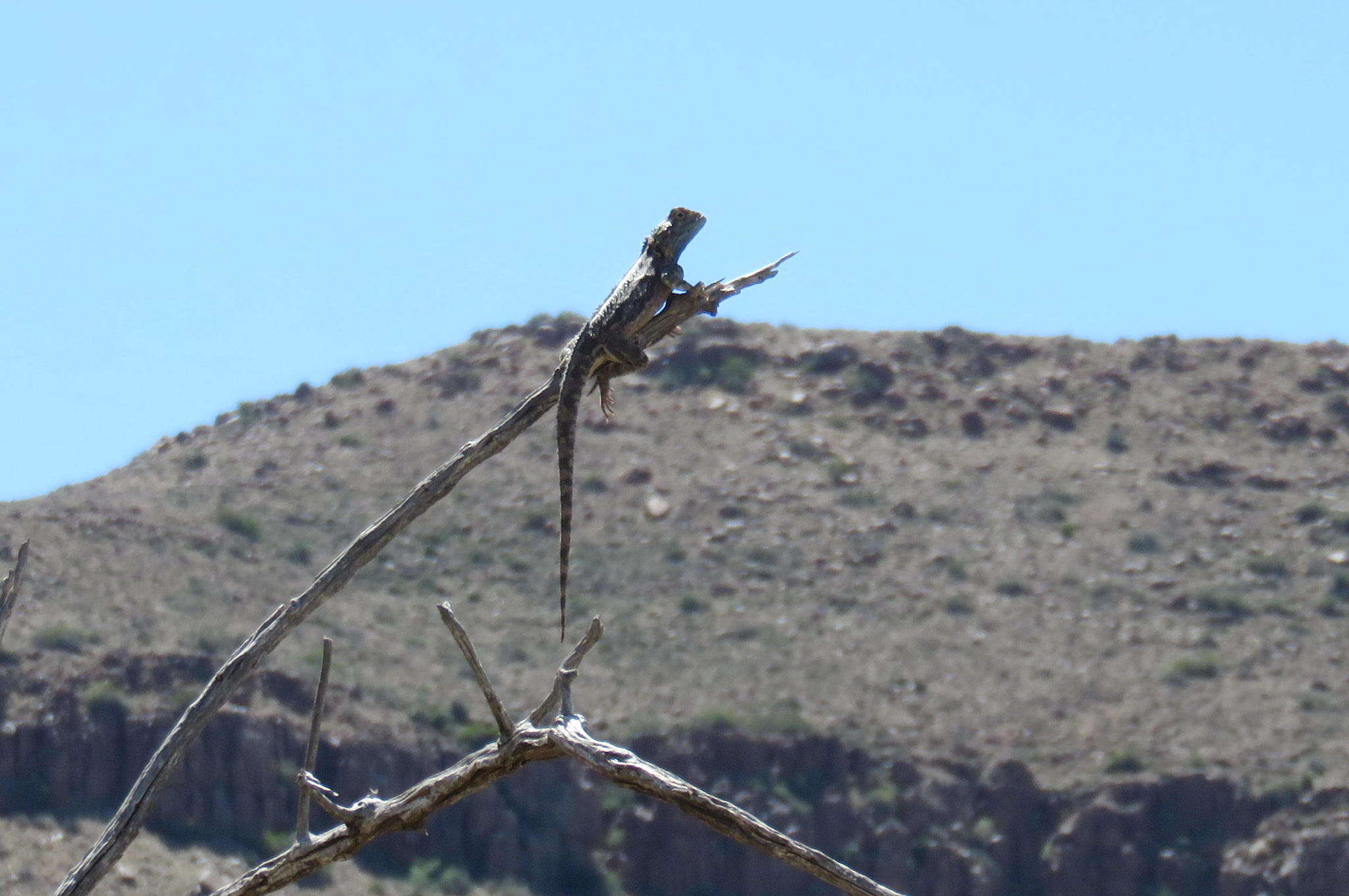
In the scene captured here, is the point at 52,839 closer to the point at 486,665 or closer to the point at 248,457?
the point at 486,665

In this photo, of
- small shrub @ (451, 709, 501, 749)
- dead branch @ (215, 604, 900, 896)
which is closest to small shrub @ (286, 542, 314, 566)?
small shrub @ (451, 709, 501, 749)

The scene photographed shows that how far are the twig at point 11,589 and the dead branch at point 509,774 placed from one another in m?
1.89

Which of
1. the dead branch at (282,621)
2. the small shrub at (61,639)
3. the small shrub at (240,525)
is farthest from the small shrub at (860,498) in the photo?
the dead branch at (282,621)

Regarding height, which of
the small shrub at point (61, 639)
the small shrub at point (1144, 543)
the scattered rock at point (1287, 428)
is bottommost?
the small shrub at point (61, 639)

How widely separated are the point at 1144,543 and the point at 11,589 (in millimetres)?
48847

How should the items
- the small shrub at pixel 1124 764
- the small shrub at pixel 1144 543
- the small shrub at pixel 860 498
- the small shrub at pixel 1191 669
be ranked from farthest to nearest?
the small shrub at pixel 860 498 < the small shrub at pixel 1144 543 < the small shrub at pixel 1191 669 < the small shrub at pixel 1124 764

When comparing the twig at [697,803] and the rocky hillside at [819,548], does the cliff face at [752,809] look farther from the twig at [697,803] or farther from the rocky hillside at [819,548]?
the twig at [697,803]

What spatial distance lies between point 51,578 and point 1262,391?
36.3 m

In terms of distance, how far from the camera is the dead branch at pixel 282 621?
8352 millimetres

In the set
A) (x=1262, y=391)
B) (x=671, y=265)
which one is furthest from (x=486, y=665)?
(x=671, y=265)

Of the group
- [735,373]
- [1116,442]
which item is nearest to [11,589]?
[1116,442]

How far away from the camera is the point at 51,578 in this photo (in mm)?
51250

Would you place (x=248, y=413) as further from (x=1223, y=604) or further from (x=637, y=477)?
(x=1223, y=604)

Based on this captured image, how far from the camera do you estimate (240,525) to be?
183 ft
